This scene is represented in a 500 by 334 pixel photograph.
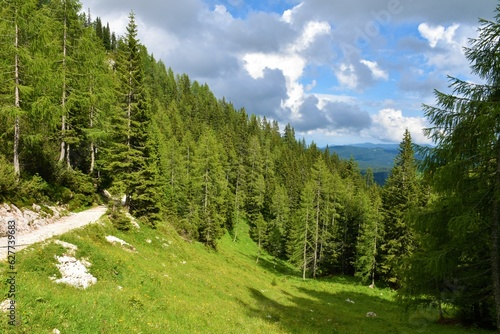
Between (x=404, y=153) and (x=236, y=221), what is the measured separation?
3725 centimetres

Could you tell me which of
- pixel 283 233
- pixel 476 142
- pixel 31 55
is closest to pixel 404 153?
pixel 283 233

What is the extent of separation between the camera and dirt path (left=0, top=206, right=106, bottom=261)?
45.1ft

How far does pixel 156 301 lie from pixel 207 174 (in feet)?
139

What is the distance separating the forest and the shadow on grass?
3670mm

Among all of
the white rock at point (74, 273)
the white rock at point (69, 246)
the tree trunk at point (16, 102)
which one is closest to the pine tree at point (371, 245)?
the white rock at point (74, 273)

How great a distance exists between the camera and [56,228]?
59.6 ft

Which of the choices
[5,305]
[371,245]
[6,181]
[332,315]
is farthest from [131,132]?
[371,245]

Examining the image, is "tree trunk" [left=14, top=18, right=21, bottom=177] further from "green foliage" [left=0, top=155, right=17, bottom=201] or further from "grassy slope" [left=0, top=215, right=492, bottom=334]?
"grassy slope" [left=0, top=215, right=492, bottom=334]

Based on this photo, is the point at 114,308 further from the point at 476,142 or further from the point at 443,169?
the point at 476,142

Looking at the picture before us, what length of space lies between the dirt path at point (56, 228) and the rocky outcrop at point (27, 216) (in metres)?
0.44

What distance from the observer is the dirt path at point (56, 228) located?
13.7 m

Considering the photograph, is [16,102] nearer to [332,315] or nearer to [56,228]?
[56,228]

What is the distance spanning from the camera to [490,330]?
64.1 ft

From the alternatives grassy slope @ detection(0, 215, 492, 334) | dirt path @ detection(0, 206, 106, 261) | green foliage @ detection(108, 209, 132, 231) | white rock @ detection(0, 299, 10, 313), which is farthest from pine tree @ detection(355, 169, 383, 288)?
white rock @ detection(0, 299, 10, 313)
